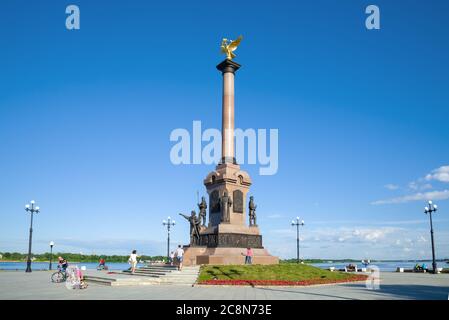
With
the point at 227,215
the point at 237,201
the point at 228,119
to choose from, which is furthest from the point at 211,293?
the point at 228,119

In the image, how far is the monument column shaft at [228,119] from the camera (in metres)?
31.4

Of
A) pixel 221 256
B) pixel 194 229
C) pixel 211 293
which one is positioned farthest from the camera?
pixel 194 229

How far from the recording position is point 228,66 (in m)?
33.1

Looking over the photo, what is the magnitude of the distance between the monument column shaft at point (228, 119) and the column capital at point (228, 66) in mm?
342

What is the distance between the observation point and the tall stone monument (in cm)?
2764

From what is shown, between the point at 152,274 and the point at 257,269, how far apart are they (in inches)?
252

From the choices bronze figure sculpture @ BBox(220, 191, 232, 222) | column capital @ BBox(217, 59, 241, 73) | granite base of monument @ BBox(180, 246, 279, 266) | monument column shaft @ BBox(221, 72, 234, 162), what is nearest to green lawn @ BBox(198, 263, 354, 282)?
granite base of monument @ BBox(180, 246, 279, 266)

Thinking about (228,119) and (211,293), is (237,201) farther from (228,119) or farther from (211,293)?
(211,293)

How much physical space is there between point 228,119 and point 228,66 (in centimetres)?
465

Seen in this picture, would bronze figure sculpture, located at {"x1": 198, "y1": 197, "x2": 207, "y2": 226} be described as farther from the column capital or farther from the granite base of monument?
the column capital

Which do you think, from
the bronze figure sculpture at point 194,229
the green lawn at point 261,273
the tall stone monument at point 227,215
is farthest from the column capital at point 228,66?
the green lawn at point 261,273
